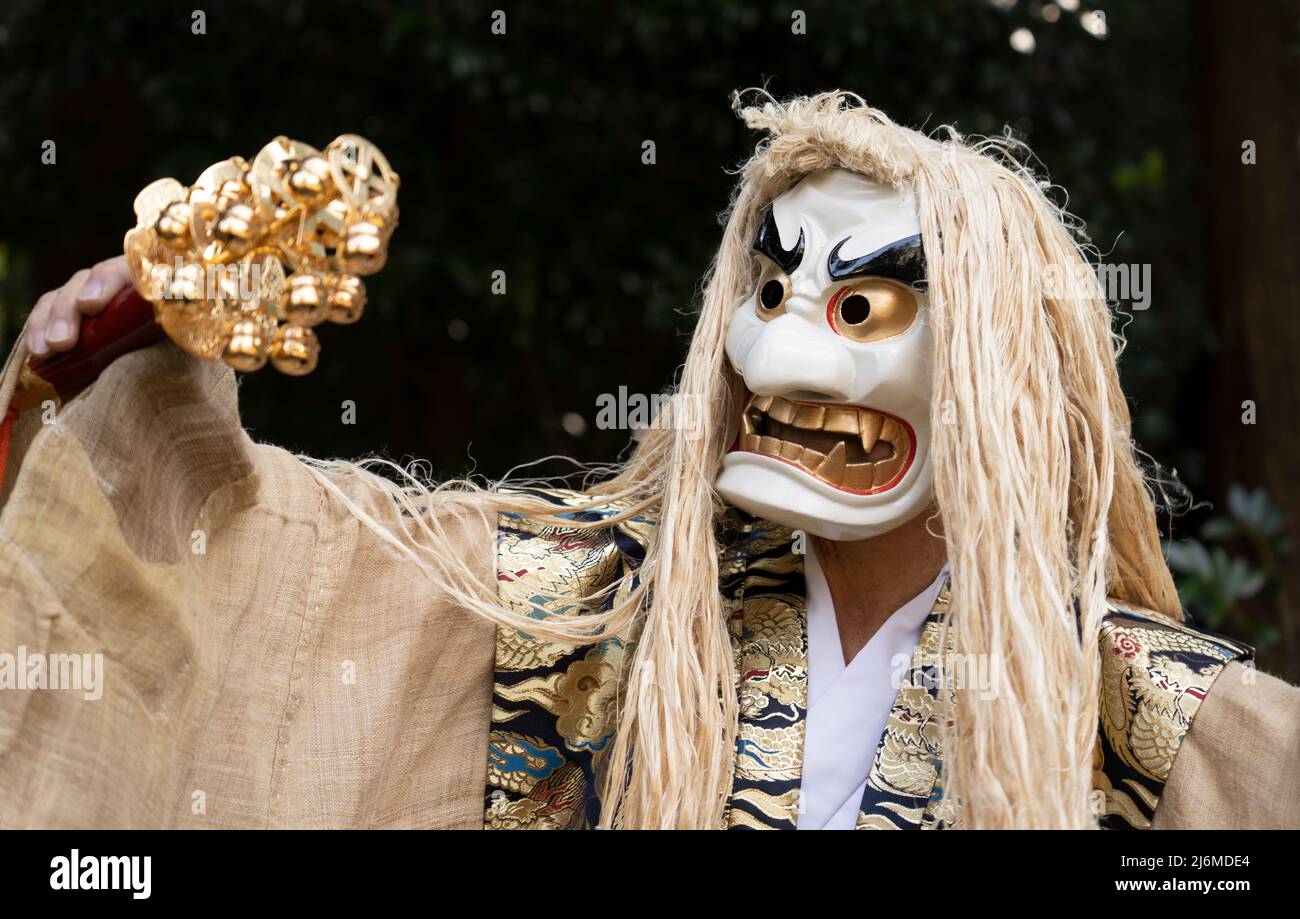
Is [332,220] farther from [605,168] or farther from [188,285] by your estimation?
[605,168]

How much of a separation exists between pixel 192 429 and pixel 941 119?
6.96 feet

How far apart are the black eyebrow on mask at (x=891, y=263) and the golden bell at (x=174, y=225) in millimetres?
721

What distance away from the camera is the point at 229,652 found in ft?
5.24

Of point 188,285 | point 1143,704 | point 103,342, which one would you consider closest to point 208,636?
point 103,342

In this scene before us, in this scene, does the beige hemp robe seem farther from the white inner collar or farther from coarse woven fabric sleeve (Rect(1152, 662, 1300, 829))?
the white inner collar

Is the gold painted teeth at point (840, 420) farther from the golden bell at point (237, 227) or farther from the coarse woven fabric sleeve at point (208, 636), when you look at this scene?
the golden bell at point (237, 227)

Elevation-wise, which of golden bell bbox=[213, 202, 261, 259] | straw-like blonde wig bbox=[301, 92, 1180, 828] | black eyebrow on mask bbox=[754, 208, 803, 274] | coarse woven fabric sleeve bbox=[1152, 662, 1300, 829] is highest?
black eyebrow on mask bbox=[754, 208, 803, 274]

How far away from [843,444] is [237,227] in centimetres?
71

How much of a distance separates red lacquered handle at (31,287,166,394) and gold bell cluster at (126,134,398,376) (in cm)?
6

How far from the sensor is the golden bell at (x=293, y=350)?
130cm

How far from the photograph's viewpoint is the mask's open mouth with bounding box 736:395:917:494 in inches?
63.7

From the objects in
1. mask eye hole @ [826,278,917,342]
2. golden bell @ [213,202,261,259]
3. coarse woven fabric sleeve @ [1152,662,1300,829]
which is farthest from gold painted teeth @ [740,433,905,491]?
golden bell @ [213,202,261,259]

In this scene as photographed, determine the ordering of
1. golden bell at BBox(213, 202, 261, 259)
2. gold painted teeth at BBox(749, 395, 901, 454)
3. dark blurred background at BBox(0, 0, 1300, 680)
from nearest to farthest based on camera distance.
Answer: golden bell at BBox(213, 202, 261, 259)
gold painted teeth at BBox(749, 395, 901, 454)
dark blurred background at BBox(0, 0, 1300, 680)

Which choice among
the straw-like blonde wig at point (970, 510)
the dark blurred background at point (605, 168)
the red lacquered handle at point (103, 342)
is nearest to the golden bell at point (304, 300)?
the red lacquered handle at point (103, 342)
